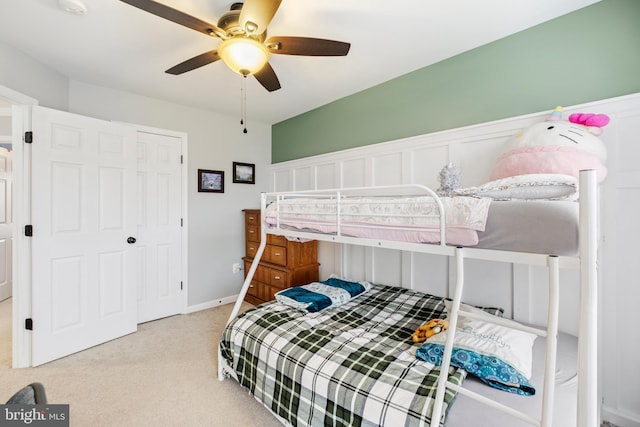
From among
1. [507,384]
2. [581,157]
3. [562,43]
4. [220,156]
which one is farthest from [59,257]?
[562,43]

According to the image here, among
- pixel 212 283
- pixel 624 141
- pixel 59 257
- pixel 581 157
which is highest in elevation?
pixel 624 141

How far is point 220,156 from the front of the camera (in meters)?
3.64

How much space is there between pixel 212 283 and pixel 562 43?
4042mm

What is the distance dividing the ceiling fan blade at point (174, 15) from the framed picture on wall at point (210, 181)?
2.22m

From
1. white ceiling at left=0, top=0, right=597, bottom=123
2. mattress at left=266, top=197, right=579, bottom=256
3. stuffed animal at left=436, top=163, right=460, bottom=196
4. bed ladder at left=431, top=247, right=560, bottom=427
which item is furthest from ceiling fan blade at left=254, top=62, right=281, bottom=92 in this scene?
bed ladder at left=431, top=247, right=560, bottom=427

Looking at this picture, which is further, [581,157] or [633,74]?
[633,74]

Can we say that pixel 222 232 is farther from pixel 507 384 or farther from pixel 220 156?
pixel 507 384

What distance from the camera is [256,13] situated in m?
1.35

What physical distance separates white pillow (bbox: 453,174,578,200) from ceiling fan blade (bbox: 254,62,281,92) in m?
1.44

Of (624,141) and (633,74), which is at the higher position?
(633,74)

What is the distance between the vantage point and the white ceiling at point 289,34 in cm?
170

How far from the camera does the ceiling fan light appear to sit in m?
1.55

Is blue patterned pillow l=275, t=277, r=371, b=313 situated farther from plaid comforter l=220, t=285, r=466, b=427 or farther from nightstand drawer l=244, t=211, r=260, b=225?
nightstand drawer l=244, t=211, r=260, b=225

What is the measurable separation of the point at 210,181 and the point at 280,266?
1.45 m
